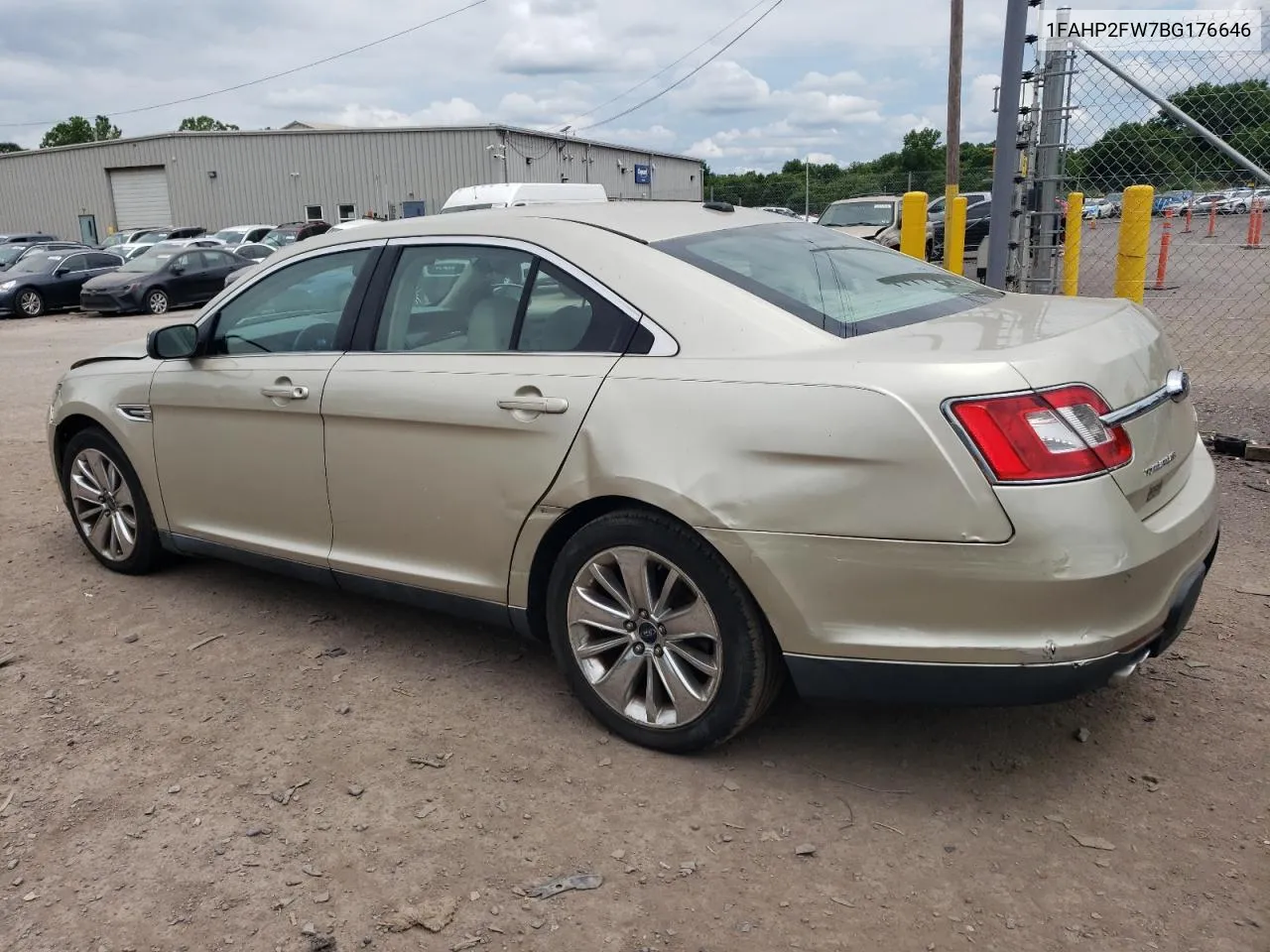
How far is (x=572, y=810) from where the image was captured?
2.93m

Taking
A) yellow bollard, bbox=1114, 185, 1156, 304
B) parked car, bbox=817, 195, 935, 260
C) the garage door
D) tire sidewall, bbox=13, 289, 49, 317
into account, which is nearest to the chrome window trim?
yellow bollard, bbox=1114, 185, 1156, 304

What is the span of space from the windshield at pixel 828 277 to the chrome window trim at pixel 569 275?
0.24 metres

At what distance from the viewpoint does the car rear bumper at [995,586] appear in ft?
8.19

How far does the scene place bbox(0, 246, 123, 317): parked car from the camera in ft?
72.2

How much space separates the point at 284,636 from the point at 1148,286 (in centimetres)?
1590

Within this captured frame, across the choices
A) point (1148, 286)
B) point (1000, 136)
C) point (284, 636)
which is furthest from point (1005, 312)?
point (1148, 286)

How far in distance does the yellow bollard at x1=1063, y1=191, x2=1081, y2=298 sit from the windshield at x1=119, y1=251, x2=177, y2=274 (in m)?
18.2

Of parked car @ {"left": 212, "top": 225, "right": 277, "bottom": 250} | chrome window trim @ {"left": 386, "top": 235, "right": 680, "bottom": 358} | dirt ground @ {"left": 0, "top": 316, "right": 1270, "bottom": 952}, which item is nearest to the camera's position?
dirt ground @ {"left": 0, "top": 316, "right": 1270, "bottom": 952}

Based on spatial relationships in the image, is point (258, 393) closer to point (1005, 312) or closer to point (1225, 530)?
point (1005, 312)

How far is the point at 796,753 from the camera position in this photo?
3188 mm

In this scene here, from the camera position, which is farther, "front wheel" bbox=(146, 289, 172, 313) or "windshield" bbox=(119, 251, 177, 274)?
"windshield" bbox=(119, 251, 177, 274)

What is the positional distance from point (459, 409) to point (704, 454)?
0.93 metres

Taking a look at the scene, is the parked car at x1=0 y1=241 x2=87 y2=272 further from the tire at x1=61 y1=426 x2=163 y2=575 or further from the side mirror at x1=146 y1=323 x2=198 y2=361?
the side mirror at x1=146 y1=323 x2=198 y2=361

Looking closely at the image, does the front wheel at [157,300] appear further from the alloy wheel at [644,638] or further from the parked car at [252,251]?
the alloy wheel at [644,638]
